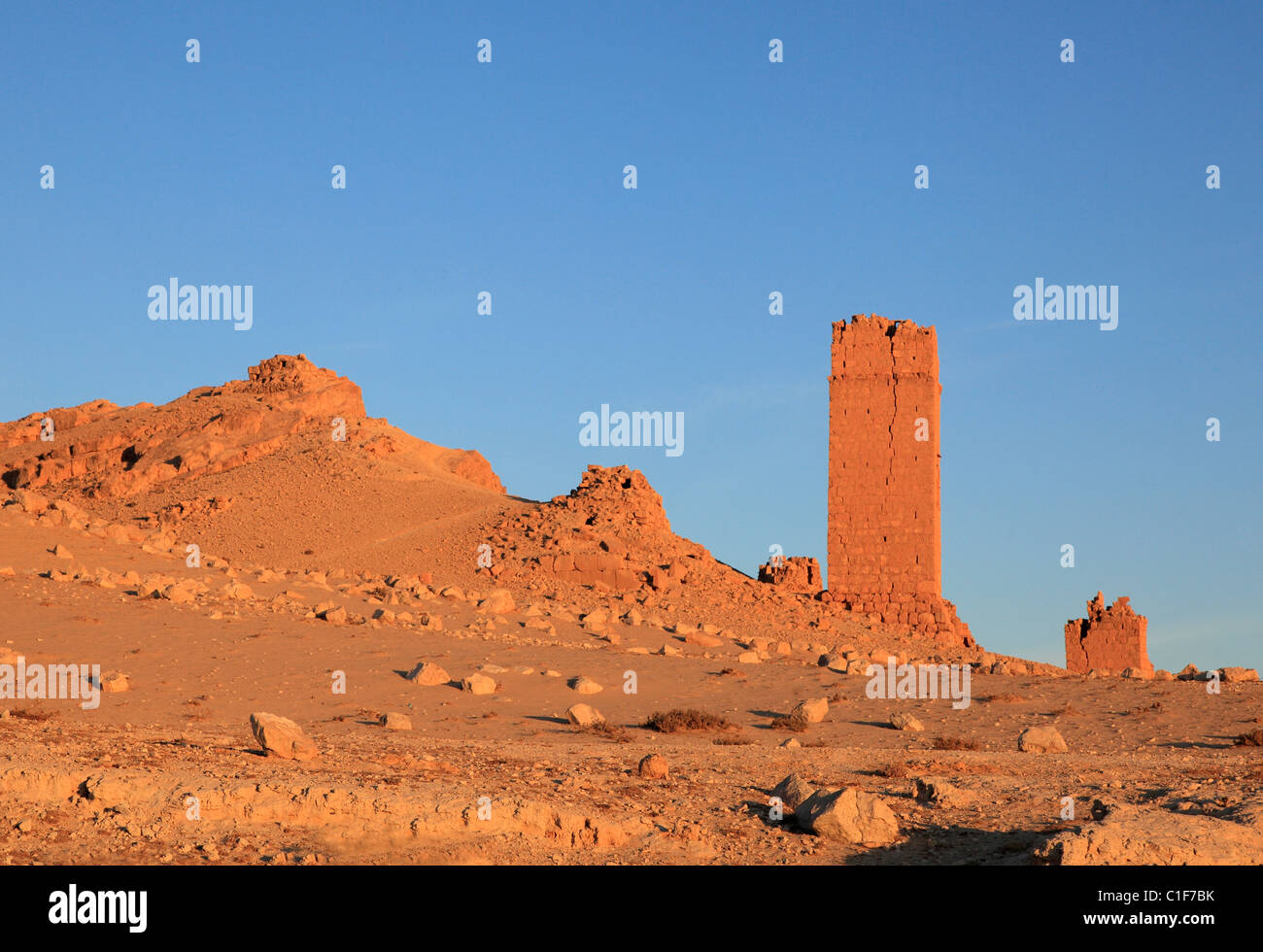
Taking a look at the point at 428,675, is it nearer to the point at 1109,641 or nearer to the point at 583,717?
the point at 583,717

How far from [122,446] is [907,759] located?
36.6 m

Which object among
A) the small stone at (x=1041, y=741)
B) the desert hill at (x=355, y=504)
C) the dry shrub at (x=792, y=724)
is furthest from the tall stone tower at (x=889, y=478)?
the small stone at (x=1041, y=741)

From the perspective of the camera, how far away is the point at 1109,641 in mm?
27188

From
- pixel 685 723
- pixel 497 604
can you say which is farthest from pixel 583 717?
pixel 497 604

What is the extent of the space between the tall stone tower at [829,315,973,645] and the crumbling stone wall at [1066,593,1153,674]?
261cm

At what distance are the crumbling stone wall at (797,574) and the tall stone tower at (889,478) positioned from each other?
1993 mm

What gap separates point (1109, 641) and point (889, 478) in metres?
6.03

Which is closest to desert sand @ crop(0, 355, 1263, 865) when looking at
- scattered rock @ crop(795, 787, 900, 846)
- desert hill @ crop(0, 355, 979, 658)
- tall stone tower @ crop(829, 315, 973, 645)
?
scattered rock @ crop(795, 787, 900, 846)

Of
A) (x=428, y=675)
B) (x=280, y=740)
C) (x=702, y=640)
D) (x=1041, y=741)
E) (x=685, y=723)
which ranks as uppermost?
(x=702, y=640)

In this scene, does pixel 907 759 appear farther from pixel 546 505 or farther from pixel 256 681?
pixel 546 505

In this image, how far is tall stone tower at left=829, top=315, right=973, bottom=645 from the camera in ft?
93.6

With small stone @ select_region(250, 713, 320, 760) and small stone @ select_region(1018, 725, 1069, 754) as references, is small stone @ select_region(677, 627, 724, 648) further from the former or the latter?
small stone @ select_region(250, 713, 320, 760)

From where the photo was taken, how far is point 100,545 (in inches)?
854
